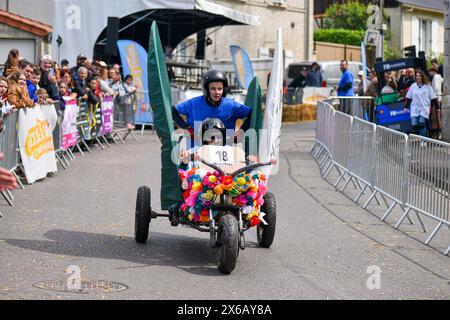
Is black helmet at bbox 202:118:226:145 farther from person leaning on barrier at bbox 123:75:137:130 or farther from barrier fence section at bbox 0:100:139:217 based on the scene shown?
person leaning on barrier at bbox 123:75:137:130

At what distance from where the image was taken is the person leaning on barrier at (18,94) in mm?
16562

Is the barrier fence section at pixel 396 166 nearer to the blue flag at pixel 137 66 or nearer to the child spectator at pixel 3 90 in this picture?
the child spectator at pixel 3 90

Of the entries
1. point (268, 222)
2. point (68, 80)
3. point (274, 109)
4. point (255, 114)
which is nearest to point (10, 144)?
point (274, 109)

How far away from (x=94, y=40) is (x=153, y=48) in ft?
65.6

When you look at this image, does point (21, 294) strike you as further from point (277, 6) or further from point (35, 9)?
point (277, 6)

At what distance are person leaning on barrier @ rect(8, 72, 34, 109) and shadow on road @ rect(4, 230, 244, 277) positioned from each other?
15.8 ft

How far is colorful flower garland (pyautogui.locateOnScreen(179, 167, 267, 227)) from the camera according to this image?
1045 cm

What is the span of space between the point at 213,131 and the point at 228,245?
1.57 metres

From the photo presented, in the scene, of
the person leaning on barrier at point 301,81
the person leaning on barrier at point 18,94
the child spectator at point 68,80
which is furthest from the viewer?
the person leaning on barrier at point 301,81

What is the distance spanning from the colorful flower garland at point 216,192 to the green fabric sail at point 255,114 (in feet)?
1.84

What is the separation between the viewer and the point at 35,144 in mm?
16984

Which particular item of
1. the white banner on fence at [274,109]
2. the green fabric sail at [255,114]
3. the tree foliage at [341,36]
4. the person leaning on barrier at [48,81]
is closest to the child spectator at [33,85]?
the person leaning on barrier at [48,81]

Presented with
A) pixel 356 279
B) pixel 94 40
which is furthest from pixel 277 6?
pixel 356 279
